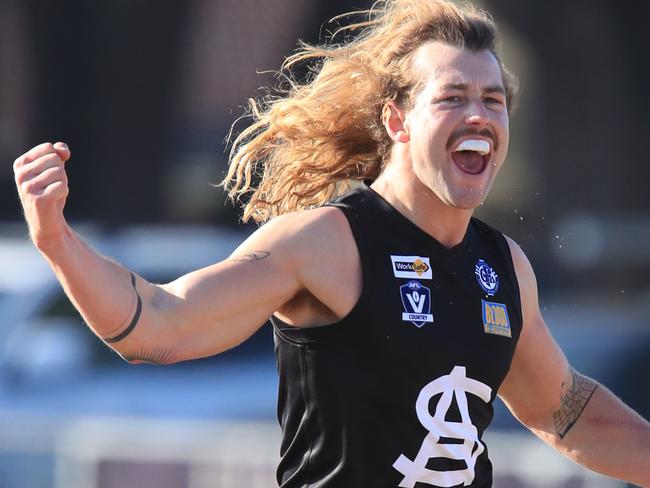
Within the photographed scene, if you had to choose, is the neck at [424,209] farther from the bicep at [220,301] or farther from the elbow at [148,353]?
the elbow at [148,353]

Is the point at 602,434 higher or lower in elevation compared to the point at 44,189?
lower

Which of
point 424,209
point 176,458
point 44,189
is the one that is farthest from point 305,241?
point 176,458

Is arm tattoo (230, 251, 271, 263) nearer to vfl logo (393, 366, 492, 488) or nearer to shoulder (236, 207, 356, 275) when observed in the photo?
shoulder (236, 207, 356, 275)

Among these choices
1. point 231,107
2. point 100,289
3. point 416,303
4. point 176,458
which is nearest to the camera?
point 100,289

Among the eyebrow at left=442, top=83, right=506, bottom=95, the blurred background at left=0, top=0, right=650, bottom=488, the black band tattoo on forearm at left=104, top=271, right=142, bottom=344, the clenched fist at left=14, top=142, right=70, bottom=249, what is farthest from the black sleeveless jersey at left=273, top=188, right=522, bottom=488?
the blurred background at left=0, top=0, right=650, bottom=488

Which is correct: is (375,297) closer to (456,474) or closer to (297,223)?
(297,223)

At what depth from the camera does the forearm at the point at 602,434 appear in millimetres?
3740

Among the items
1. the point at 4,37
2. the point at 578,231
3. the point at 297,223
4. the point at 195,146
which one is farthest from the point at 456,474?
the point at 4,37

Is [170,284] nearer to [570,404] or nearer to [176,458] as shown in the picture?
[570,404]

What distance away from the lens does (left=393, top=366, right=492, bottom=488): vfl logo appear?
3148 millimetres

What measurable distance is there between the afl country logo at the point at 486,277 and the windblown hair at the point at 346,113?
1.32 ft

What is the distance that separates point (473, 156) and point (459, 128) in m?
0.10

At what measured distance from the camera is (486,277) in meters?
3.45

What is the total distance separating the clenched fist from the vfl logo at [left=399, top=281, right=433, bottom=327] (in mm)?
905
